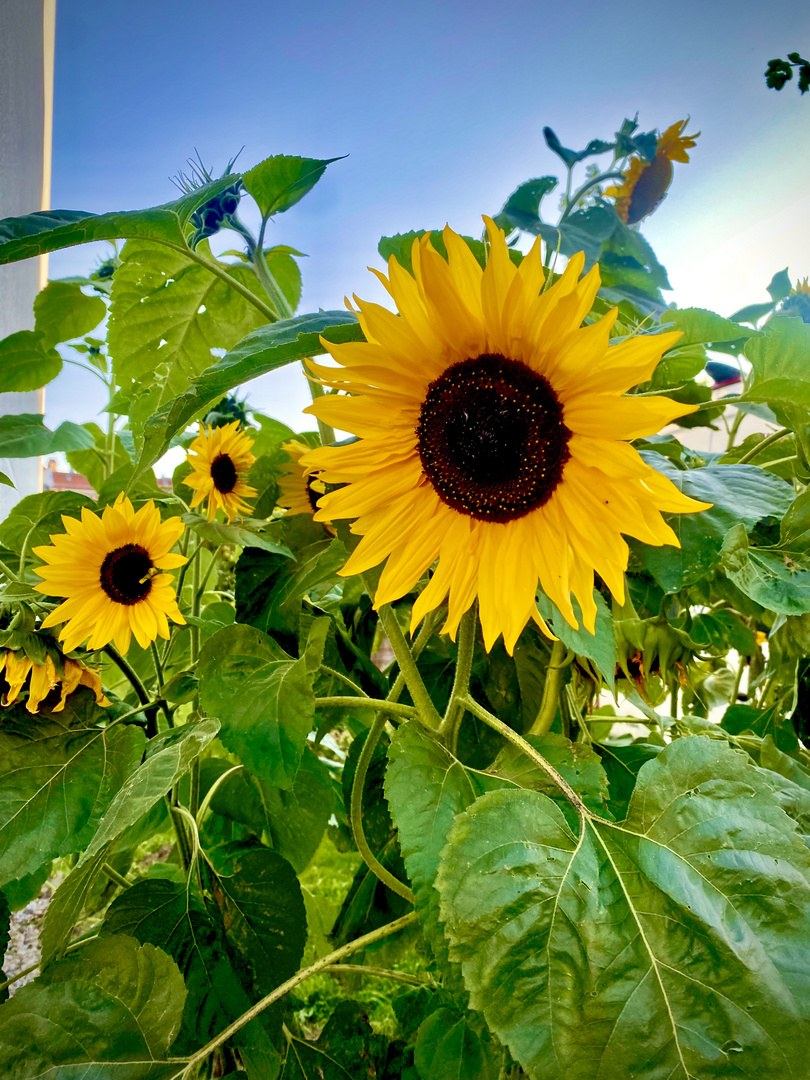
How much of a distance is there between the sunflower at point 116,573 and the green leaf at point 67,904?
16 cm

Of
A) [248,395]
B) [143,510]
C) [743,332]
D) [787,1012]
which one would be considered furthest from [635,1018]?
[248,395]

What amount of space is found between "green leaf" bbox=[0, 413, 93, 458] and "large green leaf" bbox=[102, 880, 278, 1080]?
14.3 inches

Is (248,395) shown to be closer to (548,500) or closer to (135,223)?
(135,223)

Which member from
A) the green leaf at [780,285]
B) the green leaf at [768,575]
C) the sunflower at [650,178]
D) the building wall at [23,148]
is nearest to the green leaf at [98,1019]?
the green leaf at [768,575]

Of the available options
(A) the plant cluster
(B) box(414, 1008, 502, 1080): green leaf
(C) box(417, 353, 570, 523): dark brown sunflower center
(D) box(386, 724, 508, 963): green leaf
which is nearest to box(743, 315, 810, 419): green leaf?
(A) the plant cluster

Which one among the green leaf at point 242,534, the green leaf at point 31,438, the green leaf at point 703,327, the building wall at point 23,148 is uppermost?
the building wall at point 23,148

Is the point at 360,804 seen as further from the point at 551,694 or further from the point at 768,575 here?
the point at 768,575

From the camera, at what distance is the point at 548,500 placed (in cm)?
30

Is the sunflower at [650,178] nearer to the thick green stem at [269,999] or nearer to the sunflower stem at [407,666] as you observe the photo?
the sunflower stem at [407,666]

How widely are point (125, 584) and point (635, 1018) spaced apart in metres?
0.40

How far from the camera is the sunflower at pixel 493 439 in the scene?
24cm

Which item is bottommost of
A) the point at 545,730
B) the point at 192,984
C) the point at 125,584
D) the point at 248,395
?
the point at 192,984

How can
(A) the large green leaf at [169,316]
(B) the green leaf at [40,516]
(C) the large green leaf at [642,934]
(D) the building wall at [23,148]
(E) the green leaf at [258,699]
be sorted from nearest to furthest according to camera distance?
(C) the large green leaf at [642,934] < (E) the green leaf at [258,699] < (A) the large green leaf at [169,316] < (B) the green leaf at [40,516] < (D) the building wall at [23,148]

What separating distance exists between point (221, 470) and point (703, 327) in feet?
1.35
